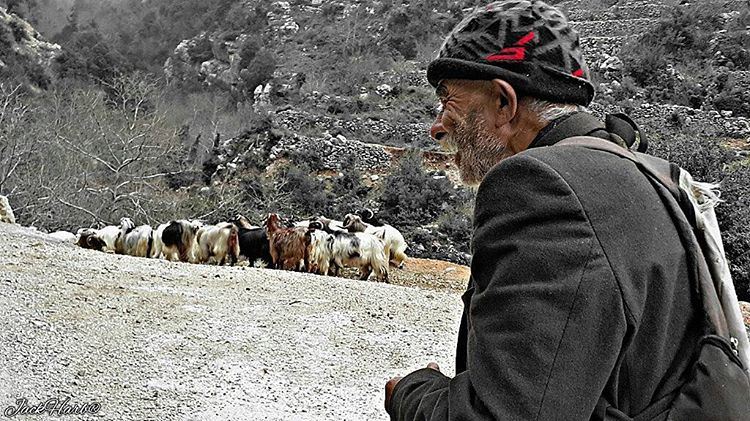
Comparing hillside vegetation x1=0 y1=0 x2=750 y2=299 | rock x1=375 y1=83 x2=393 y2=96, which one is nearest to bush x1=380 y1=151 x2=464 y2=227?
hillside vegetation x1=0 y1=0 x2=750 y2=299

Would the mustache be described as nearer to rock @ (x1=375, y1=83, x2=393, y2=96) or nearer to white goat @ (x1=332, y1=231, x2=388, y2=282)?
white goat @ (x1=332, y1=231, x2=388, y2=282)

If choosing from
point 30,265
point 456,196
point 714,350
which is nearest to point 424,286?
point 30,265

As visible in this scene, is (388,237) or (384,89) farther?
(384,89)

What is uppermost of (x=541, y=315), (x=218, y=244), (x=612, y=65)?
(x=541, y=315)

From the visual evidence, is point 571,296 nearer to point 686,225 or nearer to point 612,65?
point 686,225

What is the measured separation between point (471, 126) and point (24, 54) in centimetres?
4545

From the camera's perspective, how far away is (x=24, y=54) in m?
41.3

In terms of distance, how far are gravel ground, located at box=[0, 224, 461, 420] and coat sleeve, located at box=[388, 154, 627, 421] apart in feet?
15.1

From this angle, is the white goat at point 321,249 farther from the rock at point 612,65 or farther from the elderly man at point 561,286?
the rock at point 612,65

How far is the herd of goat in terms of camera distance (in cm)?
1221

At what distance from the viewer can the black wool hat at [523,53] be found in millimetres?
1499

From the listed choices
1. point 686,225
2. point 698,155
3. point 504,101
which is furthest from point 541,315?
point 698,155

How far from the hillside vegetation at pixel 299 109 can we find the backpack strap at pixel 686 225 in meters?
14.2

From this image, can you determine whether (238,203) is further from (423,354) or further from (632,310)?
(632,310)
